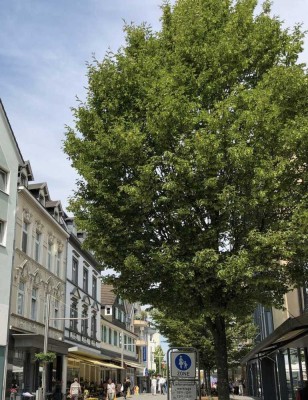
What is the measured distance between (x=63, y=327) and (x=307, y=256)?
24584mm

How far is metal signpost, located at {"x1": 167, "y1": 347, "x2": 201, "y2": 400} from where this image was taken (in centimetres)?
1173

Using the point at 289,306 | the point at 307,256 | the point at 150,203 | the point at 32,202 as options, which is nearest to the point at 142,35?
the point at 150,203

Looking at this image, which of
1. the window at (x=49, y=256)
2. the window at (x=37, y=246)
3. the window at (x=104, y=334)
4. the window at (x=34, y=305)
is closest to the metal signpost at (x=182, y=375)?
the window at (x=34, y=305)

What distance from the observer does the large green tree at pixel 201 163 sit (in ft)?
34.6

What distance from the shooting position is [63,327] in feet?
107

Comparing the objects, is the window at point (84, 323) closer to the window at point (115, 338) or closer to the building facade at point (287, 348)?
the building facade at point (287, 348)

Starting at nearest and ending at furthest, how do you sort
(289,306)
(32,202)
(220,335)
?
(220,335) < (289,306) < (32,202)

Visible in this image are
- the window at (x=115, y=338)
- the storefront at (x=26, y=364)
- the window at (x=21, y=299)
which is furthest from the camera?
the window at (x=115, y=338)

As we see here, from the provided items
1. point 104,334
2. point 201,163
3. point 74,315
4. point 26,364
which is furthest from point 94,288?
point 201,163

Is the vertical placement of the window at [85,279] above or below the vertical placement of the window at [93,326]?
above

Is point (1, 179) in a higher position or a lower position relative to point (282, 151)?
higher

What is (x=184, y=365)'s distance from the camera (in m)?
11.9

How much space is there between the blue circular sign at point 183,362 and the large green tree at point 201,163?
Answer: 0.82m

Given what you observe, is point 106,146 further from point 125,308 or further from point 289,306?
point 125,308
